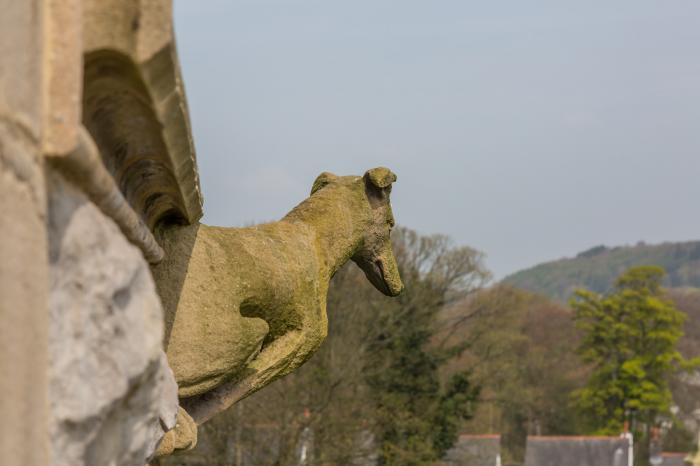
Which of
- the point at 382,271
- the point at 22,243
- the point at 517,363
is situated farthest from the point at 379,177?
the point at 517,363

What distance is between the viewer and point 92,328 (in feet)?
7.97

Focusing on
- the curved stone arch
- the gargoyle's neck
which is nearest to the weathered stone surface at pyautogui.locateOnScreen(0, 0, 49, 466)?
the curved stone arch

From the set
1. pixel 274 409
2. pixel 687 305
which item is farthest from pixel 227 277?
pixel 687 305

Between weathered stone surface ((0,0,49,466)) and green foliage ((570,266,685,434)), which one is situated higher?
green foliage ((570,266,685,434))

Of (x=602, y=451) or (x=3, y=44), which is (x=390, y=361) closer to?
(x=602, y=451)

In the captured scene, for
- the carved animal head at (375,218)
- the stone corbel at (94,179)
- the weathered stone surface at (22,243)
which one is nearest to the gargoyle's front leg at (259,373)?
the carved animal head at (375,218)

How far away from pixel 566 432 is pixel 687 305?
2993 cm

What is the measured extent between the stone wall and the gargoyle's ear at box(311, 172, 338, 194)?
2935 mm

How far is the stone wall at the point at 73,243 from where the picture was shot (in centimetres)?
220

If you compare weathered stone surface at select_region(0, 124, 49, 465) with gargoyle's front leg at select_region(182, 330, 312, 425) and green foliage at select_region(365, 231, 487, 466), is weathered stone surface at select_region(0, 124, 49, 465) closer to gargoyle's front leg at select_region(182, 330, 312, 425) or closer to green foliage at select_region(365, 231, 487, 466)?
gargoyle's front leg at select_region(182, 330, 312, 425)

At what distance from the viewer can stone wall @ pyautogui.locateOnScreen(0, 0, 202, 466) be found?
7.22 ft

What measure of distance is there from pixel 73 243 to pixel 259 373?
253cm

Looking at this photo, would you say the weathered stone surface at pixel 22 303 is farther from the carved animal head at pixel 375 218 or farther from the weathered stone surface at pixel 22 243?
the carved animal head at pixel 375 218

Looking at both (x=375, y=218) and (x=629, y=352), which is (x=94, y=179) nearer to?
(x=375, y=218)
